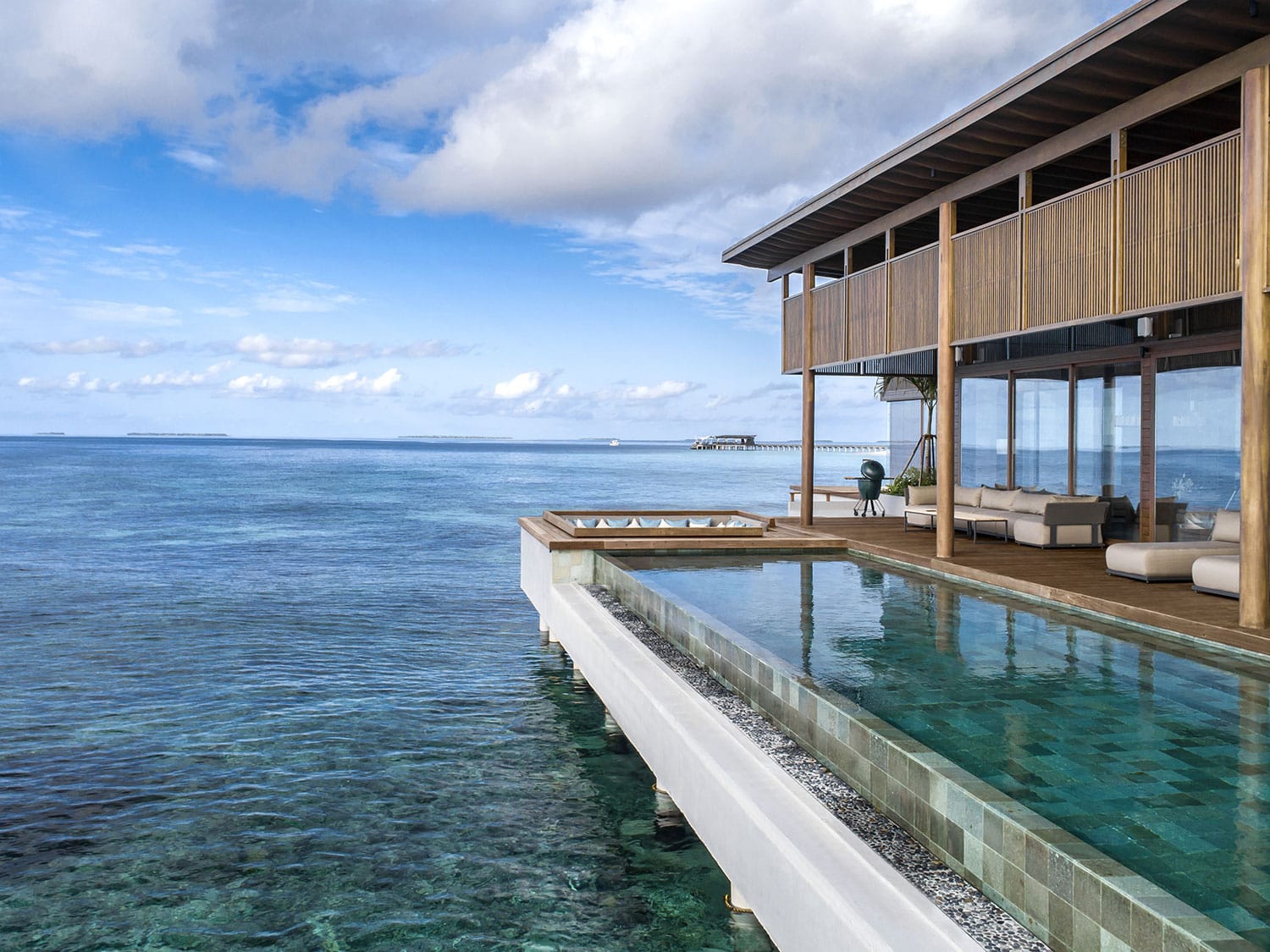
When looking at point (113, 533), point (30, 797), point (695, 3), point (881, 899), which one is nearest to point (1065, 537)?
point (881, 899)

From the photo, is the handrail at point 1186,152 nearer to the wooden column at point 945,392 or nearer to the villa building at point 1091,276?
the villa building at point 1091,276

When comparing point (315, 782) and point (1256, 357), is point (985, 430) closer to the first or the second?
point (1256, 357)

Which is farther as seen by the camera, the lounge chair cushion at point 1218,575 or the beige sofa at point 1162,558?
the beige sofa at point 1162,558

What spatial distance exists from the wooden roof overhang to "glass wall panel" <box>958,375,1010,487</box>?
150 inches

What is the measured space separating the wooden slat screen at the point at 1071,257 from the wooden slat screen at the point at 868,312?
2868 mm

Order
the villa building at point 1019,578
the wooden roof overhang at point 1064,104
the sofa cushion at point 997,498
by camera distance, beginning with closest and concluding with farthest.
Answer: the villa building at point 1019,578
the wooden roof overhang at point 1064,104
the sofa cushion at point 997,498

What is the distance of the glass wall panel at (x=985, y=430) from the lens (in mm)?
14245

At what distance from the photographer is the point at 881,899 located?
122 inches

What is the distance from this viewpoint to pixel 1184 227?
690 cm

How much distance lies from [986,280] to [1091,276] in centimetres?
150

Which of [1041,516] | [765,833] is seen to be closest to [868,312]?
[1041,516]

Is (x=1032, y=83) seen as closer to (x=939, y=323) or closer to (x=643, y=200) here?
(x=939, y=323)

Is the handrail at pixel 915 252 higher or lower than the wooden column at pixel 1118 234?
higher

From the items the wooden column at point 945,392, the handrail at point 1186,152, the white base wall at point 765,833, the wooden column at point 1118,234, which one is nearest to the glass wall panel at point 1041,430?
the wooden column at point 945,392
